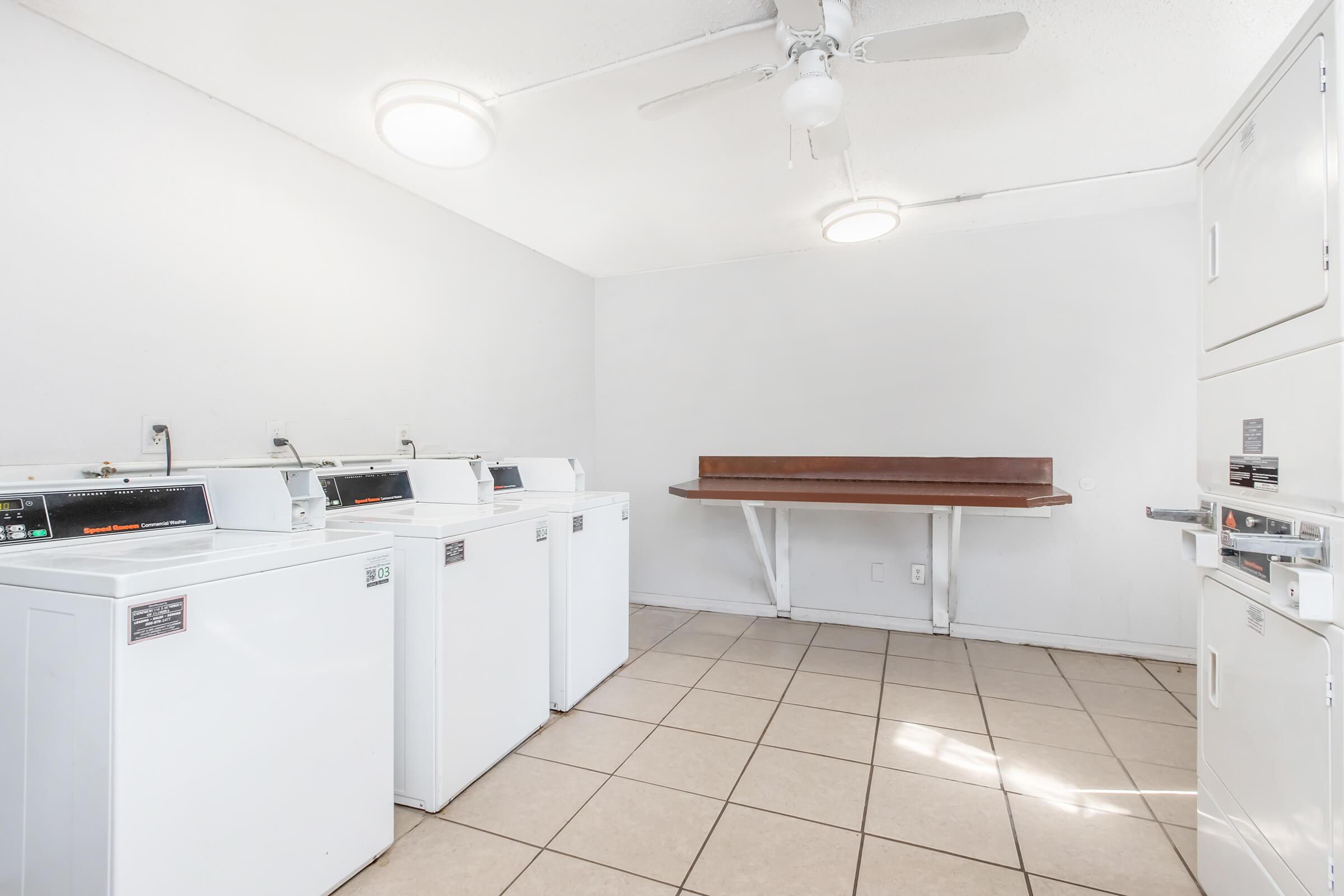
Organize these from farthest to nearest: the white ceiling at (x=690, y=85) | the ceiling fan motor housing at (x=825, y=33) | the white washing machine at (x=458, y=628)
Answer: the white washing machine at (x=458, y=628) < the white ceiling at (x=690, y=85) < the ceiling fan motor housing at (x=825, y=33)

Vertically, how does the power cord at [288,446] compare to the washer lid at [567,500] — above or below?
above

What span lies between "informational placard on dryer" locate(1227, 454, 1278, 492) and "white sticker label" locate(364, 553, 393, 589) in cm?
212

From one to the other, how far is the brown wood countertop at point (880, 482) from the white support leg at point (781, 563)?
0.91 ft

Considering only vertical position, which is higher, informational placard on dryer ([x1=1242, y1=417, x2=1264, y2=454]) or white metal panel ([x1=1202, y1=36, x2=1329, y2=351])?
white metal panel ([x1=1202, y1=36, x2=1329, y2=351])

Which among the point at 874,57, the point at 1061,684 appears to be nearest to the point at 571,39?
the point at 874,57

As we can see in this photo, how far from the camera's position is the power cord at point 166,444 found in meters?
1.98

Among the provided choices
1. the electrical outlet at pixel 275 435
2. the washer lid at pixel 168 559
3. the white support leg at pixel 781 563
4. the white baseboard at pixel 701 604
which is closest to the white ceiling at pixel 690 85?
the electrical outlet at pixel 275 435

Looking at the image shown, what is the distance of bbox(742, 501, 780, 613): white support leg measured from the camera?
11.9 feet

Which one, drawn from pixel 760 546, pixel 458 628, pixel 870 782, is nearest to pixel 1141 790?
pixel 870 782

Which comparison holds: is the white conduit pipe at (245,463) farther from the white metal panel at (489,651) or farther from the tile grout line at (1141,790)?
the tile grout line at (1141,790)

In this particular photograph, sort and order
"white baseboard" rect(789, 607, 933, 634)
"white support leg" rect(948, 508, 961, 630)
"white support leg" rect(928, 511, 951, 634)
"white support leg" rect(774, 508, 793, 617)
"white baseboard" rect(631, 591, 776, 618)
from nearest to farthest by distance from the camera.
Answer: "white support leg" rect(948, 508, 961, 630) → "white support leg" rect(928, 511, 951, 634) → "white baseboard" rect(789, 607, 933, 634) → "white support leg" rect(774, 508, 793, 617) → "white baseboard" rect(631, 591, 776, 618)

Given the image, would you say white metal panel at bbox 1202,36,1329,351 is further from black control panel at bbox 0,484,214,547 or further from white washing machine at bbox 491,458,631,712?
black control panel at bbox 0,484,214,547

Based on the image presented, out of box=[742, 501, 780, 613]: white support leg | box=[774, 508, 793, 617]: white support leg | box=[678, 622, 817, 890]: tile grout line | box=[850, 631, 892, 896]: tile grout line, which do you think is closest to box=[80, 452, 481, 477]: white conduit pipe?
box=[742, 501, 780, 613]: white support leg

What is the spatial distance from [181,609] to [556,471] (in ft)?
7.05
